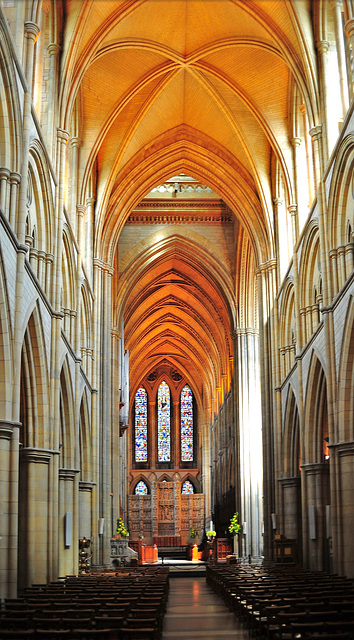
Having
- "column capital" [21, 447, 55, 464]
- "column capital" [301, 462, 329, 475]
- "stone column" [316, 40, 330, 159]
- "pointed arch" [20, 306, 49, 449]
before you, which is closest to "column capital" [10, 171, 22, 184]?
"pointed arch" [20, 306, 49, 449]

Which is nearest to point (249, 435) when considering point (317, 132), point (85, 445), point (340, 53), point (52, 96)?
point (85, 445)

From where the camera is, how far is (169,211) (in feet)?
128

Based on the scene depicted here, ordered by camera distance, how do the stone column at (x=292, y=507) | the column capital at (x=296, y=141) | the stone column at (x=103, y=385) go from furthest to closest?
1. the stone column at (x=103, y=385)
2. the stone column at (x=292, y=507)
3. the column capital at (x=296, y=141)

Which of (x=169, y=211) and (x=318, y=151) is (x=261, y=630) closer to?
(x=318, y=151)

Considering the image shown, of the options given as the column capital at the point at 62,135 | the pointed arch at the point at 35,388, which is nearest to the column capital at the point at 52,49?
the column capital at the point at 62,135

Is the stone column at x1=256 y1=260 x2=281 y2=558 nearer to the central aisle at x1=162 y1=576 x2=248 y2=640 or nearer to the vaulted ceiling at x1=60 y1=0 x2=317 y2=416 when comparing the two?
the vaulted ceiling at x1=60 y1=0 x2=317 y2=416

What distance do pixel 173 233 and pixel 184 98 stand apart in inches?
411

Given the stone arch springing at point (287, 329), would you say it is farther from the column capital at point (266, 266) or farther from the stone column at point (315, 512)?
the stone column at point (315, 512)

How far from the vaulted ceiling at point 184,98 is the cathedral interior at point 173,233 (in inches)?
3.0

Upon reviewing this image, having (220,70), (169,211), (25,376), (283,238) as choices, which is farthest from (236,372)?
(25,376)

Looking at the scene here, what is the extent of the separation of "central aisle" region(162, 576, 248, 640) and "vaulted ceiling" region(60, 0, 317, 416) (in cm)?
1316

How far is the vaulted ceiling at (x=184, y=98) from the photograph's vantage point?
21.9 metres

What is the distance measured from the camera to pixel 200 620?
14.6 meters

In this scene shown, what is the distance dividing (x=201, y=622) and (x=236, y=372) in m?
25.7
